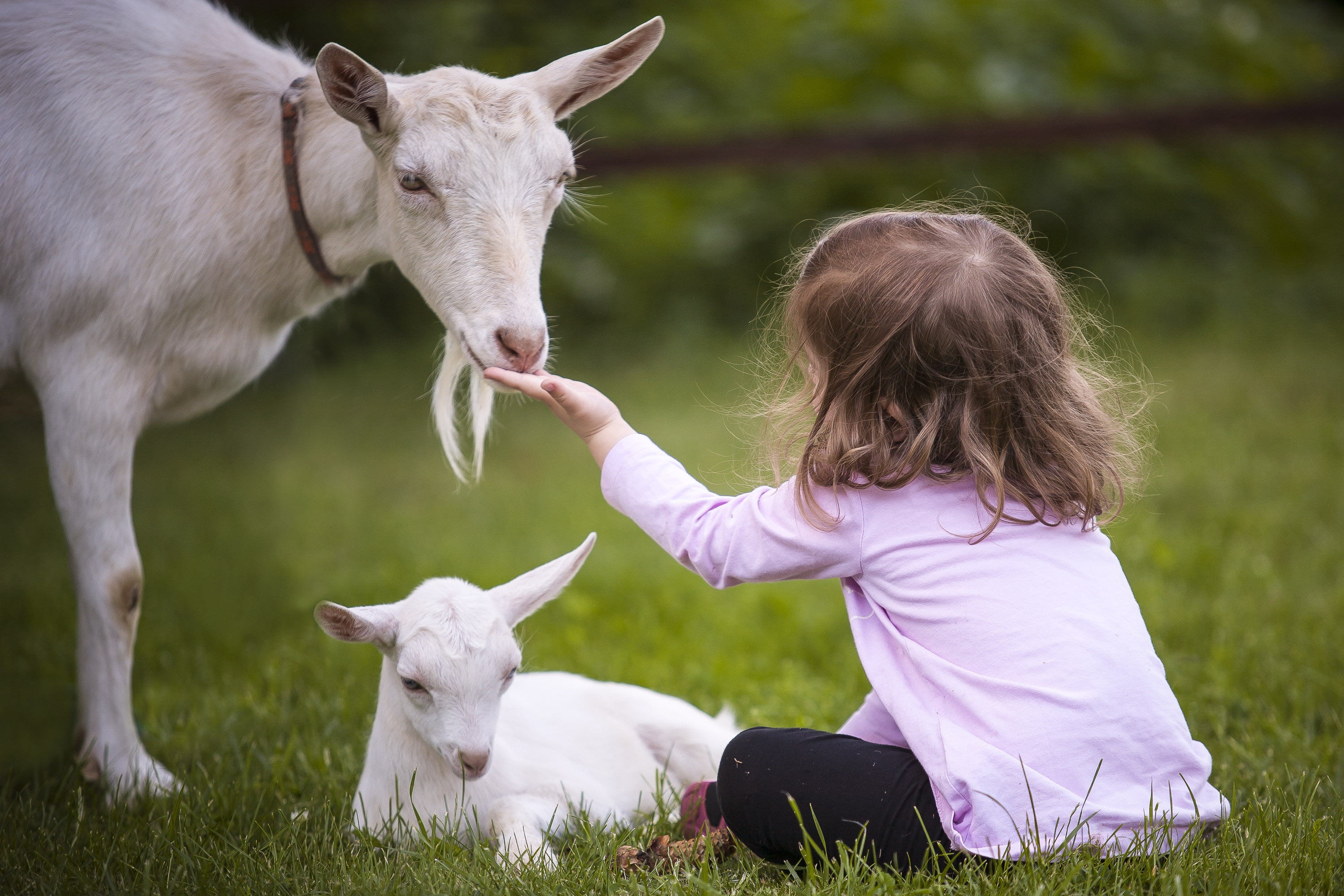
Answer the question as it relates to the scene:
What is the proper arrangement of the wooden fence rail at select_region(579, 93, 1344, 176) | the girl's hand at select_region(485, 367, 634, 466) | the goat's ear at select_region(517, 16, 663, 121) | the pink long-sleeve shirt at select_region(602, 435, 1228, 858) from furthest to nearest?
the wooden fence rail at select_region(579, 93, 1344, 176), the goat's ear at select_region(517, 16, 663, 121), the girl's hand at select_region(485, 367, 634, 466), the pink long-sleeve shirt at select_region(602, 435, 1228, 858)

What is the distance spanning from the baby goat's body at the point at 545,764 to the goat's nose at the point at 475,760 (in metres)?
0.07

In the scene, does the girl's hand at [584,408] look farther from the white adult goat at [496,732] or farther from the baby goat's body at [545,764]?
the baby goat's body at [545,764]

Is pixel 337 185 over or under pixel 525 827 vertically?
over

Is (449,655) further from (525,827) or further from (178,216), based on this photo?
(178,216)

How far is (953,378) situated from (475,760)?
1099mm

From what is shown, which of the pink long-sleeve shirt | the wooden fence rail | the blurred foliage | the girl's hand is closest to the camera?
the pink long-sleeve shirt

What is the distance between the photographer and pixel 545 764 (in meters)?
2.56

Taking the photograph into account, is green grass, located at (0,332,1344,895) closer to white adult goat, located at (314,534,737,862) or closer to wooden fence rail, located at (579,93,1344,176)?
white adult goat, located at (314,534,737,862)

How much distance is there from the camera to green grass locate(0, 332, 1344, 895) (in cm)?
220

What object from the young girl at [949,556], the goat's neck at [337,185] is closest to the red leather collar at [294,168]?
the goat's neck at [337,185]

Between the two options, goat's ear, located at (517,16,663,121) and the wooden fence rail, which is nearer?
goat's ear, located at (517,16,663,121)

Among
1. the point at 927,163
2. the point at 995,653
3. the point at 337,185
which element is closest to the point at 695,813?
the point at 995,653

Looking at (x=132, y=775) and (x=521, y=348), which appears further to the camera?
(x=132, y=775)

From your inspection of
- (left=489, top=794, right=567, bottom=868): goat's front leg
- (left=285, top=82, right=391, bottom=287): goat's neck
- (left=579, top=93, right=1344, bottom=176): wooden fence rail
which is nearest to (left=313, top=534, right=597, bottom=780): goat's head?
(left=489, top=794, right=567, bottom=868): goat's front leg
